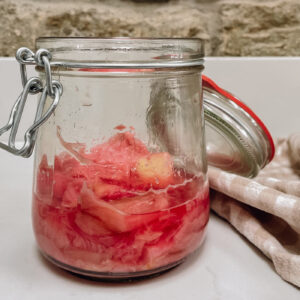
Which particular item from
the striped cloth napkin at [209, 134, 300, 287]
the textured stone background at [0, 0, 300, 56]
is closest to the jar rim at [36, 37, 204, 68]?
the striped cloth napkin at [209, 134, 300, 287]

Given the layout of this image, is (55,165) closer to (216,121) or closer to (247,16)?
(216,121)

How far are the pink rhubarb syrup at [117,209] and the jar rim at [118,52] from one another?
2.6 inches

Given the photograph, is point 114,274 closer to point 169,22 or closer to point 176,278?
point 176,278

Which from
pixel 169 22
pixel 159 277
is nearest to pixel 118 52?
pixel 159 277

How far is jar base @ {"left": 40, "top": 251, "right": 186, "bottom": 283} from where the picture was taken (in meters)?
0.35

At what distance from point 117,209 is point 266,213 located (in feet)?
0.58

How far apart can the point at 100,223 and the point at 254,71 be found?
504 mm

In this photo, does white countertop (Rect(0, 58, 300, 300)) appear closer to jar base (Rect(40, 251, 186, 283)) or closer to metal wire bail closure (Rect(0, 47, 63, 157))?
jar base (Rect(40, 251, 186, 283))

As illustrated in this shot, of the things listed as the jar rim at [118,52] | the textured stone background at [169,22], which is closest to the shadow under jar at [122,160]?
the jar rim at [118,52]

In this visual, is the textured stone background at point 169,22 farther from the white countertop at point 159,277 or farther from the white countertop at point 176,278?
the white countertop at point 176,278

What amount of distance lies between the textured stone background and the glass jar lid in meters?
0.34

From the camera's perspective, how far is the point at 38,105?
0.33 m

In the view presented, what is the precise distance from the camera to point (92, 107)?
0.36m

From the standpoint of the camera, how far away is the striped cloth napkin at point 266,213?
38 centimetres
